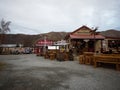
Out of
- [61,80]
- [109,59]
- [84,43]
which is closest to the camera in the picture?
[61,80]

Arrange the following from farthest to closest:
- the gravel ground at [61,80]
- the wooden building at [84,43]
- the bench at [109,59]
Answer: the wooden building at [84,43], the bench at [109,59], the gravel ground at [61,80]

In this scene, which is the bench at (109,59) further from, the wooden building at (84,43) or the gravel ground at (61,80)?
the wooden building at (84,43)

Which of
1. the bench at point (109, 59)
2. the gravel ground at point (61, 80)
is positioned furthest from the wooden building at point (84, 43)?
the gravel ground at point (61, 80)

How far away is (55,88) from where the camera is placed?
515 centimetres

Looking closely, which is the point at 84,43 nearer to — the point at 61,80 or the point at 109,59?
the point at 109,59

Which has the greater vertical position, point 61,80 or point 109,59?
point 109,59

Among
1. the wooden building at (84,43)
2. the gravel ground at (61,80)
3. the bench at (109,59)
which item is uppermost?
the wooden building at (84,43)

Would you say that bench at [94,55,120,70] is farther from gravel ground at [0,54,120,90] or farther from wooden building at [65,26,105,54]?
wooden building at [65,26,105,54]

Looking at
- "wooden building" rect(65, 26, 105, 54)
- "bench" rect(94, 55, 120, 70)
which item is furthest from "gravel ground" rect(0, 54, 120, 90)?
"wooden building" rect(65, 26, 105, 54)

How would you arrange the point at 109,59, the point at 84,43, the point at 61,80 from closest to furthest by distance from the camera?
the point at 61,80 < the point at 109,59 < the point at 84,43

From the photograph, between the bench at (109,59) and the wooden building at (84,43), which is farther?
the wooden building at (84,43)

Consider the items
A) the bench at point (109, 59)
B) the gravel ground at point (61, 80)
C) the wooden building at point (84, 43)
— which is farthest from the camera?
the wooden building at point (84, 43)

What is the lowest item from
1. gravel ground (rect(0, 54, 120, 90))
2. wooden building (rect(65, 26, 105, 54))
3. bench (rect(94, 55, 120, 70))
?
gravel ground (rect(0, 54, 120, 90))

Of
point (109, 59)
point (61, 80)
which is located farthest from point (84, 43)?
point (61, 80)
